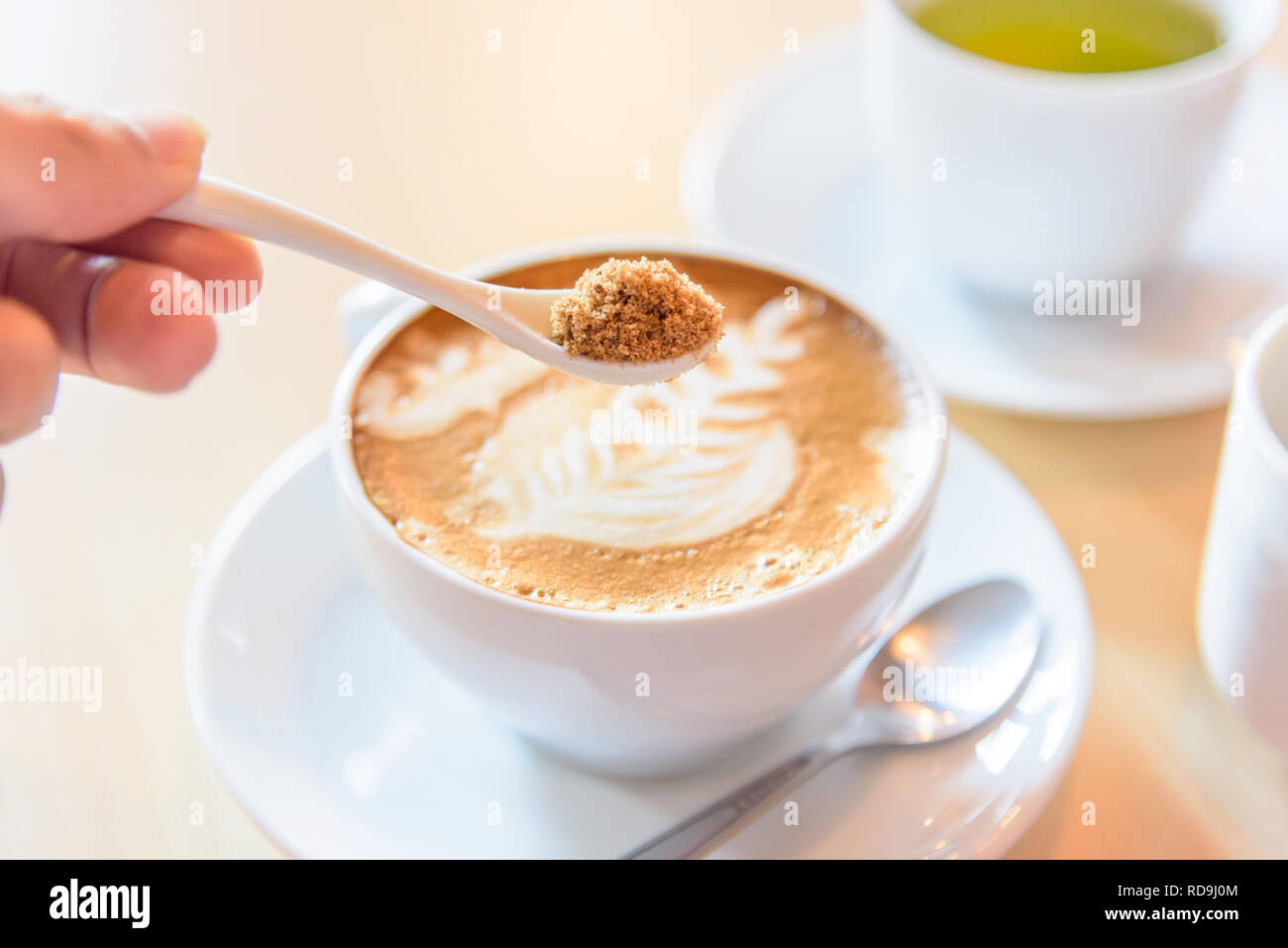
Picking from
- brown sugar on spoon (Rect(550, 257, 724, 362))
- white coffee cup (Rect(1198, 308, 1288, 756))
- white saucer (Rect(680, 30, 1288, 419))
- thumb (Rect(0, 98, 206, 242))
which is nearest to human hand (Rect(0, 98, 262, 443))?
thumb (Rect(0, 98, 206, 242))

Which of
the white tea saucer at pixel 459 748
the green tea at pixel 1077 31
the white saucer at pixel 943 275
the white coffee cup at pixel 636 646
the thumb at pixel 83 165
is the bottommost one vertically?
the white tea saucer at pixel 459 748

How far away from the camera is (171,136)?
865mm

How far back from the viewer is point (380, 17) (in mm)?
1893

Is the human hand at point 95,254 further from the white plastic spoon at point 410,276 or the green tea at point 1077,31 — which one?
the green tea at point 1077,31

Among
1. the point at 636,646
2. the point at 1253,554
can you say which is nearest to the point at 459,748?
the point at 636,646

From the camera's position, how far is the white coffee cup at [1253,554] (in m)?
0.86

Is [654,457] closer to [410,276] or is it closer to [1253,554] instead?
[410,276]

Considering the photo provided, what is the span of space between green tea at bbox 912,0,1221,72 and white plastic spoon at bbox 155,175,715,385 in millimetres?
691

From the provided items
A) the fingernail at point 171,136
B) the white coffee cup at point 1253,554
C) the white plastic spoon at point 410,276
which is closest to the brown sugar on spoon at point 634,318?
the white plastic spoon at point 410,276

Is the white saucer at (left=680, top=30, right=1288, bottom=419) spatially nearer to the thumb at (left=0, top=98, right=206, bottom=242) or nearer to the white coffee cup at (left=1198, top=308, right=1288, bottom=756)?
the white coffee cup at (left=1198, top=308, right=1288, bottom=756)

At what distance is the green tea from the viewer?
1.38 metres

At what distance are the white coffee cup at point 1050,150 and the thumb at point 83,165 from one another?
71 cm

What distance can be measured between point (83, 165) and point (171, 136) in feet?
0.20

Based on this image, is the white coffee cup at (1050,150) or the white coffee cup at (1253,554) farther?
the white coffee cup at (1050,150)
